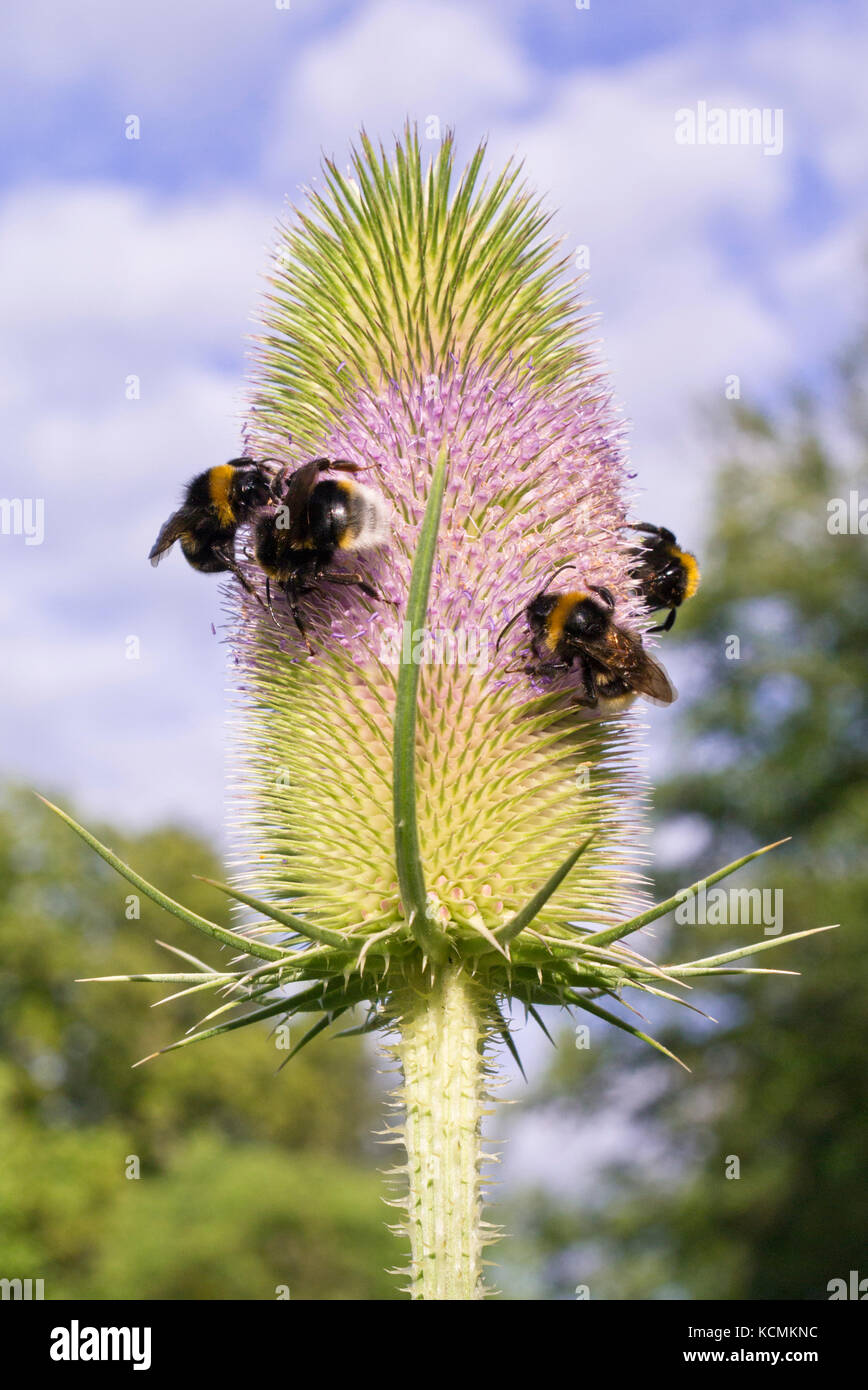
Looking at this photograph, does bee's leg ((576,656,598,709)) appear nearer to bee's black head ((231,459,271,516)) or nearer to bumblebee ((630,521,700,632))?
bumblebee ((630,521,700,632))

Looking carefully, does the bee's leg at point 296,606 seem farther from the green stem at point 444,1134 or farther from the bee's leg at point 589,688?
the green stem at point 444,1134

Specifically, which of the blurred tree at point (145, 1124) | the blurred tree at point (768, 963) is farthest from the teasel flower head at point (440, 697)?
the blurred tree at point (145, 1124)

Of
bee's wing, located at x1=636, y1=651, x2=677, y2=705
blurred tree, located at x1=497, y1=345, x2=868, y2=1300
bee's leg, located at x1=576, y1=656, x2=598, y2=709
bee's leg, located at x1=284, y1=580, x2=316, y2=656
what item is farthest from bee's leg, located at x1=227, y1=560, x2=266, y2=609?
blurred tree, located at x1=497, y1=345, x2=868, y2=1300

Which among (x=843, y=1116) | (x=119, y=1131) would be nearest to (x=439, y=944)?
(x=843, y=1116)

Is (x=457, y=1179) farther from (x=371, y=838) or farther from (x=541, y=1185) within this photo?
(x=541, y=1185)

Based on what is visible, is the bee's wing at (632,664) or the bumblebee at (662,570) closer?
the bee's wing at (632,664)

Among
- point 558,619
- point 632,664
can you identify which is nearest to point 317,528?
point 558,619
